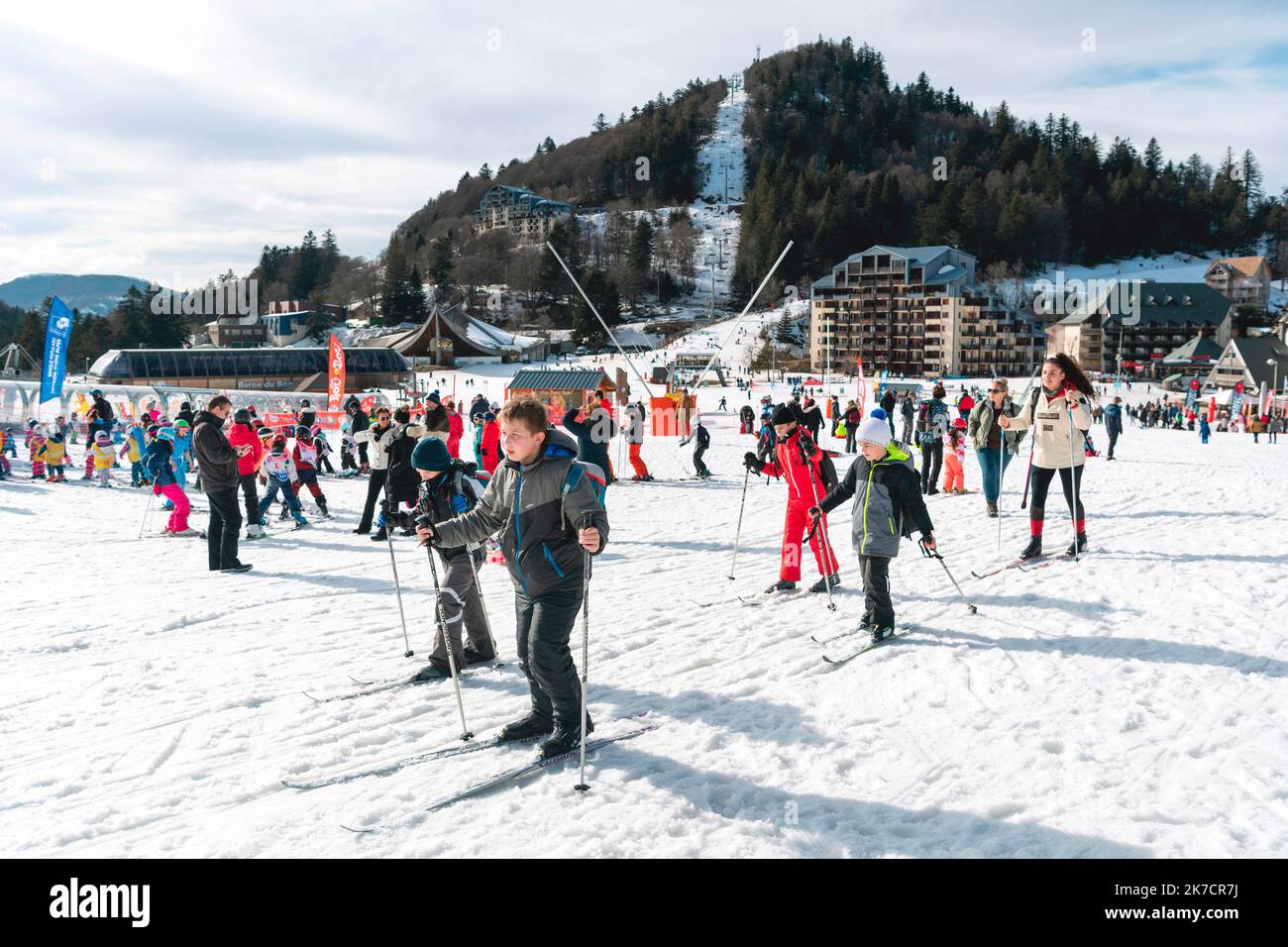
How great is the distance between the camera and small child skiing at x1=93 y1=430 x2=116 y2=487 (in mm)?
16109

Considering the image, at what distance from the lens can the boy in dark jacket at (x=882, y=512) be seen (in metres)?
5.70

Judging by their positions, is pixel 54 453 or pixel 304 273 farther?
pixel 304 273

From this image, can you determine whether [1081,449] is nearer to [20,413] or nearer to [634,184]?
[20,413]

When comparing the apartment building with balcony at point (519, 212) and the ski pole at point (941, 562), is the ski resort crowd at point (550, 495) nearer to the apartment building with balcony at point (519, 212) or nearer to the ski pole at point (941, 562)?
the ski pole at point (941, 562)

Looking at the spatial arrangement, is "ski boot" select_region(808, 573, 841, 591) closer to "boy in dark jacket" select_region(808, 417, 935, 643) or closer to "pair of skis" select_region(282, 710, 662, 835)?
"boy in dark jacket" select_region(808, 417, 935, 643)

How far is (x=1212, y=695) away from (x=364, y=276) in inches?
5508

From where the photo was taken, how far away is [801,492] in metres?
6.86

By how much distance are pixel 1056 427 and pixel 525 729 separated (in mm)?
5937

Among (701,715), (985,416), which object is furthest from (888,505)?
(985,416)

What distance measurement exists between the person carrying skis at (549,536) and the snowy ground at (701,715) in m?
0.42
